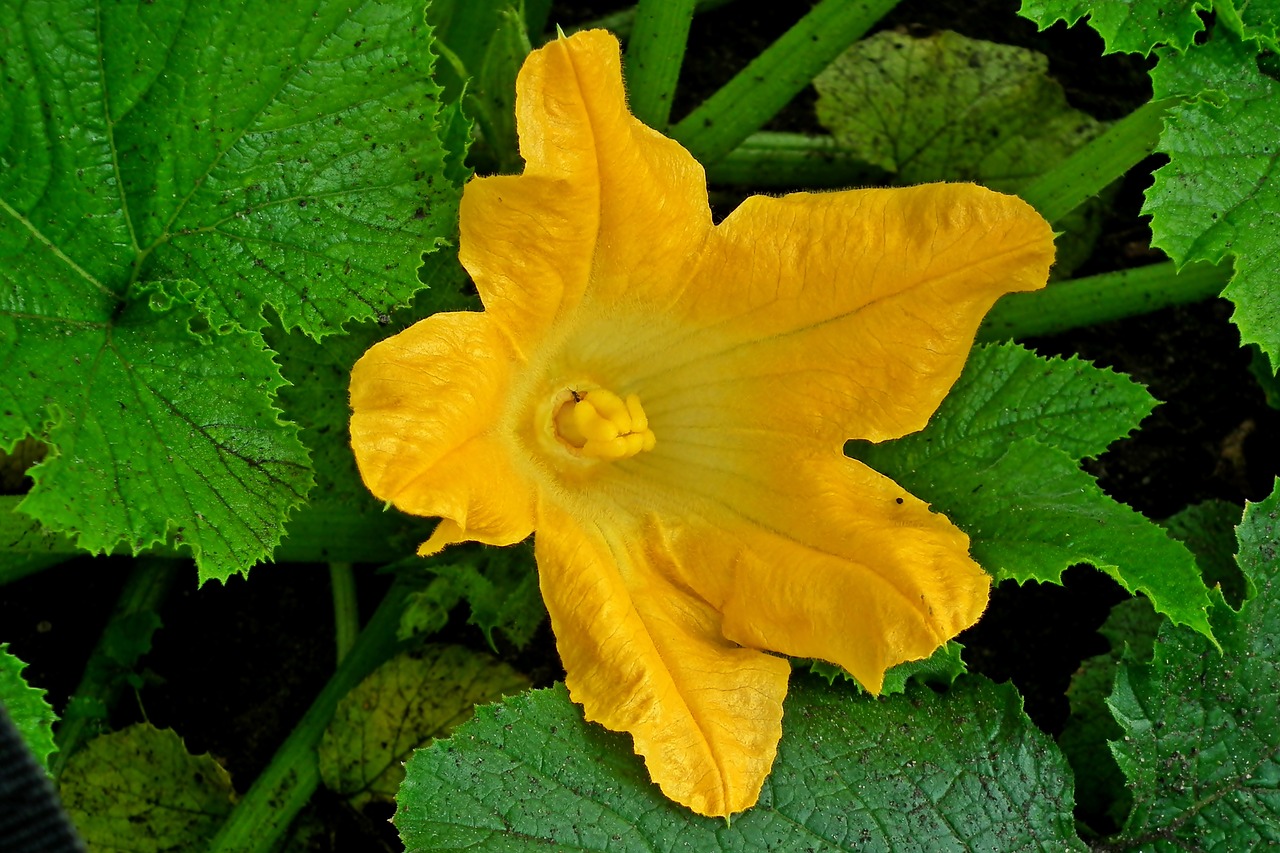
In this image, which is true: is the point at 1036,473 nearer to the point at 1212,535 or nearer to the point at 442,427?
the point at 1212,535

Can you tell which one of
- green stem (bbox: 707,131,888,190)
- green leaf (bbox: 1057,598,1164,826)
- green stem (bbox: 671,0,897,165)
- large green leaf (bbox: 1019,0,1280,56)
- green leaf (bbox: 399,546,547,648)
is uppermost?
large green leaf (bbox: 1019,0,1280,56)

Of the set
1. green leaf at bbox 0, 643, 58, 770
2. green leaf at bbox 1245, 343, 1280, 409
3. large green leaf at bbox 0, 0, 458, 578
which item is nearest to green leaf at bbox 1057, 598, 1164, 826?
green leaf at bbox 1245, 343, 1280, 409

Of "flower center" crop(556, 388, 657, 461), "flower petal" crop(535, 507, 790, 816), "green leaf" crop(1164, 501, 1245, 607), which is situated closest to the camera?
"flower petal" crop(535, 507, 790, 816)

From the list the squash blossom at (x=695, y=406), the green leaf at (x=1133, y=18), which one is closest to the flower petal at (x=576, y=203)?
the squash blossom at (x=695, y=406)

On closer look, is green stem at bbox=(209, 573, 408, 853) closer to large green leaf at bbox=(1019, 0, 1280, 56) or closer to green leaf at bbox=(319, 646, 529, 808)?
green leaf at bbox=(319, 646, 529, 808)

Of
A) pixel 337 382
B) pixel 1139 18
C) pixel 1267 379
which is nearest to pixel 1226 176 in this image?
pixel 1139 18

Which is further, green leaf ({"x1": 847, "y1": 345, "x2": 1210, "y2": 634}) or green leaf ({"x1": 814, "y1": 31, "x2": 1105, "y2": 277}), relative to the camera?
green leaf ({"x1": 814, "y1": 31, "x2": 1105, "y2": 277})

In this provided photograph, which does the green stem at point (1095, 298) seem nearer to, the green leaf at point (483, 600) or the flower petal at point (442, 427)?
the green leaf at point (483, 600)

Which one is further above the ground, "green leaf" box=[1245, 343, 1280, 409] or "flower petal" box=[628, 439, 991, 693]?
"flower petal" box=[628, 439, 991, 693]

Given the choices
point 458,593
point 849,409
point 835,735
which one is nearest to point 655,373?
point 849,409
